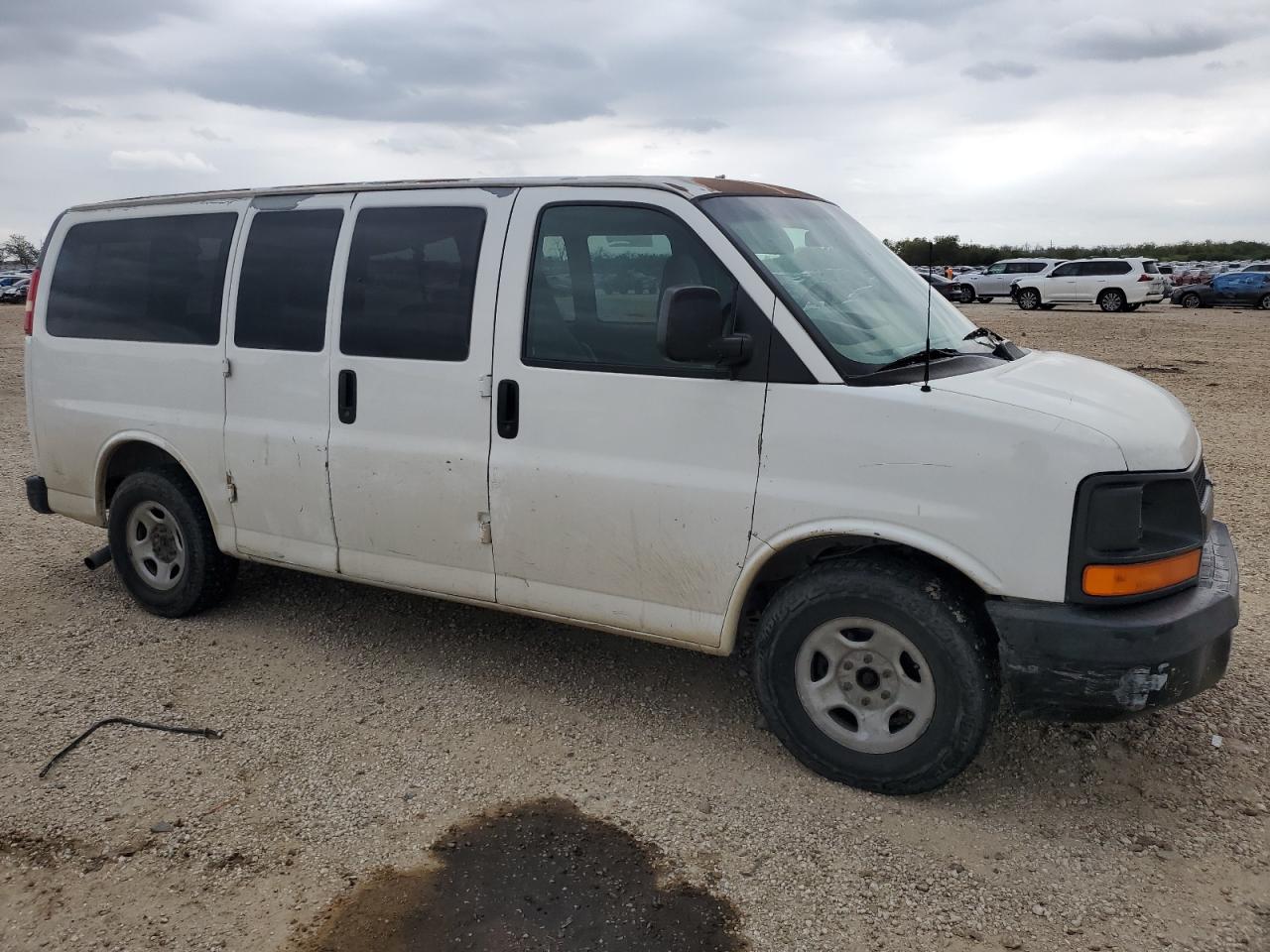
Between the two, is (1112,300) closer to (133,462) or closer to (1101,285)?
(1101,285)

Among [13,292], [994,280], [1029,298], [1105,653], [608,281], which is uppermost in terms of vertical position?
[608,281]

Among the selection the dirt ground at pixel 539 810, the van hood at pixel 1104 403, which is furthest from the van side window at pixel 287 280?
the van hood at pixel 1104 403

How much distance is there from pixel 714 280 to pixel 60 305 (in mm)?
3836

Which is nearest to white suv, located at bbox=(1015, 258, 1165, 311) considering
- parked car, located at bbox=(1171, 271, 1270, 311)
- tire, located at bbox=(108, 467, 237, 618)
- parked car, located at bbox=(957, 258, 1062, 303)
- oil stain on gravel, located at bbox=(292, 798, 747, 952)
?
parked car, located at bbox=(1171, 271, 1270, 311)

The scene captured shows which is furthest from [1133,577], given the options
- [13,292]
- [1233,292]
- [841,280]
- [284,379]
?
[13,292]

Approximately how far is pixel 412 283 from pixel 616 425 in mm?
1173

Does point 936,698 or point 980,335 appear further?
point 980,335

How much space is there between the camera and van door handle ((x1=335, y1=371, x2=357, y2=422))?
4.59 meters

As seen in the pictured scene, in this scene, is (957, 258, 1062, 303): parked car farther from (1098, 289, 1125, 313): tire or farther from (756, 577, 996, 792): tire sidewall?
(756, 577, 996, 792): tire sidewall

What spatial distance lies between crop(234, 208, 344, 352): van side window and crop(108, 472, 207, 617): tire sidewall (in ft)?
3.08

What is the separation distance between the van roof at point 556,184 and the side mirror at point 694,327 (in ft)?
1.84

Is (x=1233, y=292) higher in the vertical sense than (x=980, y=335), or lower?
lower

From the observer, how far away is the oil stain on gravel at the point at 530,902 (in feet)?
10.0

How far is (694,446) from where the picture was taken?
3.85m
